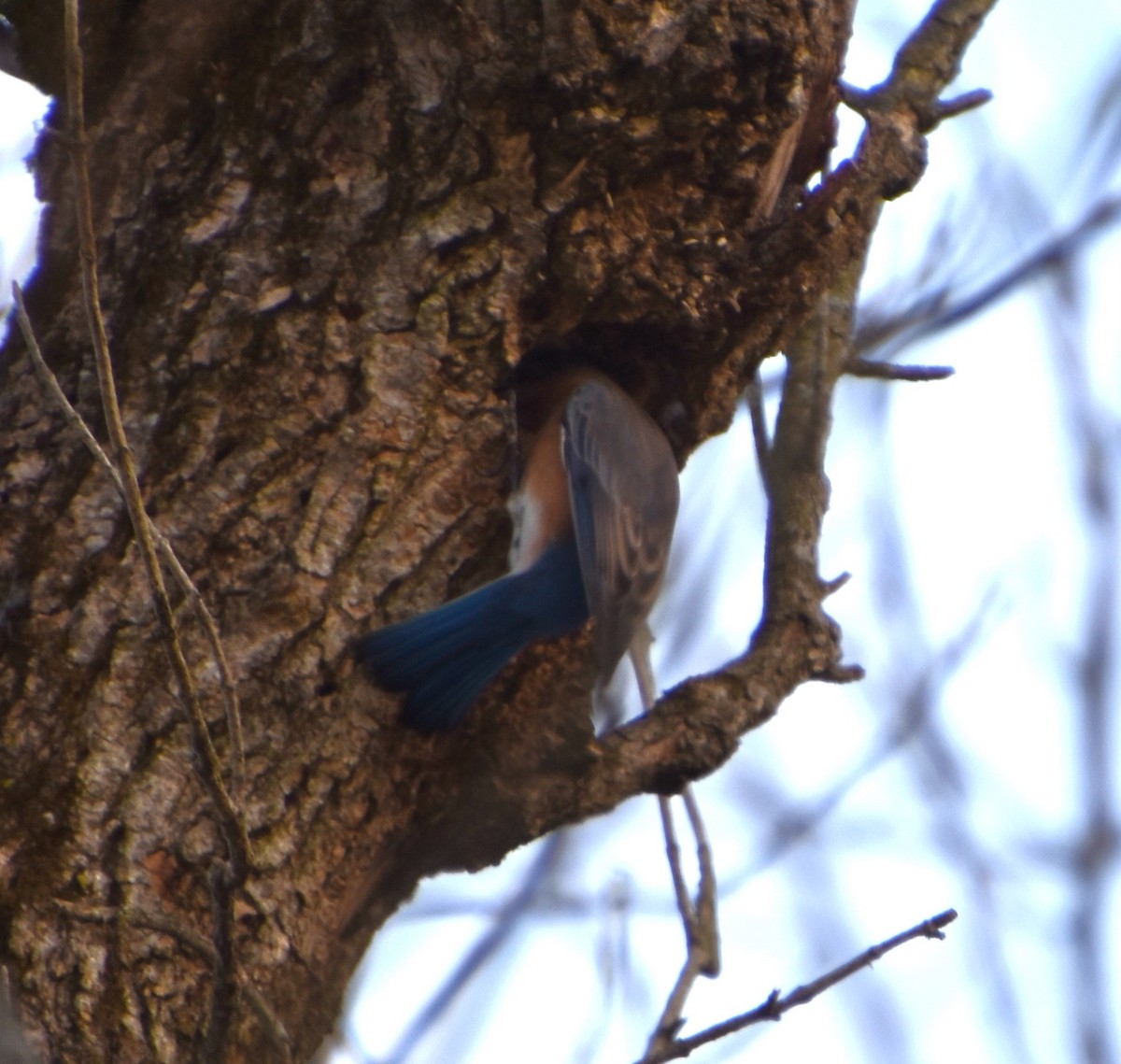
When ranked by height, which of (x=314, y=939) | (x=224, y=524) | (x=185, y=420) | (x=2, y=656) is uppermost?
(x=185, y=420)

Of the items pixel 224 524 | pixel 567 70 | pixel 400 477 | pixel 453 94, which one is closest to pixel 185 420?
pixel 224 524

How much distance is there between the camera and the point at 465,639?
9.45ft

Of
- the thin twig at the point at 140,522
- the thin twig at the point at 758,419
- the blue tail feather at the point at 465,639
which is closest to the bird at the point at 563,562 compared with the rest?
the blue tail feather at the point at 465,639

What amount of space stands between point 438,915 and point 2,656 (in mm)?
1699

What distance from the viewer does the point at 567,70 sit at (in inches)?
114

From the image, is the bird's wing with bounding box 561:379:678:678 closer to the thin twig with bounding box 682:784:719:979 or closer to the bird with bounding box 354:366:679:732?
the bird with bounding box 354:366:679:732

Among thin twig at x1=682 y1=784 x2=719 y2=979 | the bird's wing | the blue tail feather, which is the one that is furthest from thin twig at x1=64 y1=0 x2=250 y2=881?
the bird's wing

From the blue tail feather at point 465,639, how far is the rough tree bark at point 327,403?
Answer: 58 mm

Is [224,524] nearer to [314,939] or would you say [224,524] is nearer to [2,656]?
[2,656]

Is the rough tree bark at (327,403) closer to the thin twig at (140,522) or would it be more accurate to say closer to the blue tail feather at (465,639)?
the blue tail feather at (465,639)

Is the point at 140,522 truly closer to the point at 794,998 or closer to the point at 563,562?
the point at 794,998

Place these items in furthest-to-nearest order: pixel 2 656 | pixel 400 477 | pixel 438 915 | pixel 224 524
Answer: pixel 438 915 < pixel 400 477 < pixel 224 524 < pixel 2 656

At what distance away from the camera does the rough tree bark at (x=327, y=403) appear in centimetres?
245

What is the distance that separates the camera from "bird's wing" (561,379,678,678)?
373 centimetres
